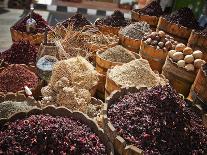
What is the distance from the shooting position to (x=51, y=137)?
2.21 m

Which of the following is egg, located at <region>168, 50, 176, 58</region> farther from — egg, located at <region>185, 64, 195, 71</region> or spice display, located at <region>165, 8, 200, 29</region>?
spice display, located at <region>165, 8, 200, 29</region>

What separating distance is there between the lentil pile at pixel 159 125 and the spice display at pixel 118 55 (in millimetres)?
1496

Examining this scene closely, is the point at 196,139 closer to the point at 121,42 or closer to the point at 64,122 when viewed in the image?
the point at 64,122

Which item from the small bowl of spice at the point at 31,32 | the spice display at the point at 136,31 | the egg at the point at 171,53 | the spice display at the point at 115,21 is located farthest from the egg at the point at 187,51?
the small bowl of spice at the point at 31,32

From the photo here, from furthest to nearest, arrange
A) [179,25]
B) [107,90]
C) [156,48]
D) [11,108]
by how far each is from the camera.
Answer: [179,25]
[156,48]
[107,90]
[11,108]

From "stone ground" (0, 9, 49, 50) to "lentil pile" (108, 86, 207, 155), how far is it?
187 inches

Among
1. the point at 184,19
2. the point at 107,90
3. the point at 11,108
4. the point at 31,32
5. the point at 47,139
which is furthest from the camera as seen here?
the point at 31,32

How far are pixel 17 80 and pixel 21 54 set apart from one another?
0.76 meters

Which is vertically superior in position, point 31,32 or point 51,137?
point 51,137

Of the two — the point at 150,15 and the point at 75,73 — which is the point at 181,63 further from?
the point at 150,15

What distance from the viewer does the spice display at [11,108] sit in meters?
3.09

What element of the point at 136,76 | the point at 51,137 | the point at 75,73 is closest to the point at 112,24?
the point at 75,73

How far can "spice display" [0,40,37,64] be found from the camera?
14.3 feet

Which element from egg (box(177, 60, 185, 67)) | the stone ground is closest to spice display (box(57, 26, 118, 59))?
egg (box(177, 60, 185, 67))
